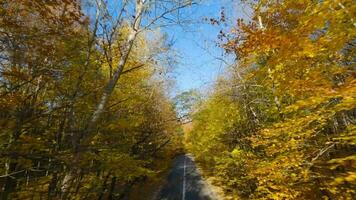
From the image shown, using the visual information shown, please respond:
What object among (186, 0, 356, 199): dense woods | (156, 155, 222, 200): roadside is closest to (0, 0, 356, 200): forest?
(186, 0, 356, 199): dense woods

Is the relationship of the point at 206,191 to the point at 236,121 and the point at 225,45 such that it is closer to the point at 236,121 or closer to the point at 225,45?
the point at 236,121

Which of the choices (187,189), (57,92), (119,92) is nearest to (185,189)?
(187,189)

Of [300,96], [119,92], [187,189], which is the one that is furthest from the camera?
[187,189]

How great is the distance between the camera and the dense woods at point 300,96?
4.86m

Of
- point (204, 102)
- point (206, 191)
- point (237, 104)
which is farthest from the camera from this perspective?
point (204, 102)

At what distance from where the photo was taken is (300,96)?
7652 mm

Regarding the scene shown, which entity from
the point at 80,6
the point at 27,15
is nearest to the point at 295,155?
the point at 80,6

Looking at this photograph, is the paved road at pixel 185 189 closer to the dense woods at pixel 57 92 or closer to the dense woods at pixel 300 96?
the dense woods at pixel 300 96

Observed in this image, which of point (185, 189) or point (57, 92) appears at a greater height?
point (57, 92)

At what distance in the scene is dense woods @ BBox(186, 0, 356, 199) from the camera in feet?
15.9

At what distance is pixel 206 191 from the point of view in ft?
69.2

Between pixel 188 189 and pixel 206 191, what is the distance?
161 centimetres

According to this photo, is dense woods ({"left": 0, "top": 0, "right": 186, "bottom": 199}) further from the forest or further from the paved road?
the paved road

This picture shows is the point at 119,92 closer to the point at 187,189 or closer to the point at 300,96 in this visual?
the point at 300,96
